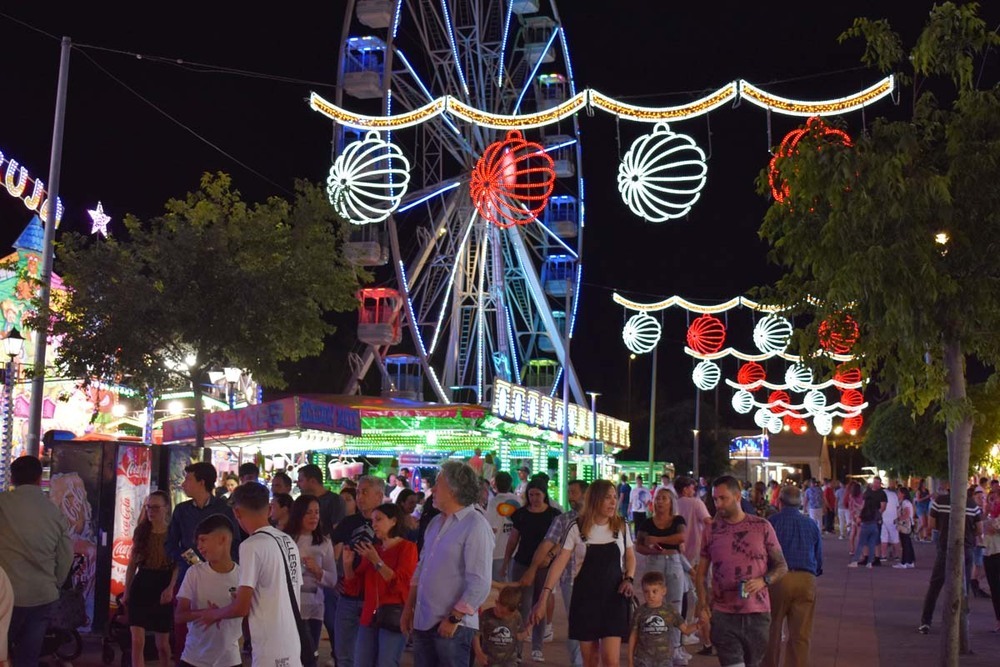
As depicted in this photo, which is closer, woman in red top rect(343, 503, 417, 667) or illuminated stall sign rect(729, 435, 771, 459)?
woman in red top rect(343, 503, 417, 667)

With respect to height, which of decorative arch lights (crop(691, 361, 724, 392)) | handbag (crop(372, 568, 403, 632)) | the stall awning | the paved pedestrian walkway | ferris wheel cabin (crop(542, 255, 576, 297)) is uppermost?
ferris wheel cabin (crop(542, 255, 576, 297))

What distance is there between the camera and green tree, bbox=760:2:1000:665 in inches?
372

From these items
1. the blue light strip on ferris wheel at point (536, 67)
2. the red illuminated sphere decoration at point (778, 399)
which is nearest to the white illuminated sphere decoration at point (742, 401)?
the red illuminated sphere decoration at point (778, 399)

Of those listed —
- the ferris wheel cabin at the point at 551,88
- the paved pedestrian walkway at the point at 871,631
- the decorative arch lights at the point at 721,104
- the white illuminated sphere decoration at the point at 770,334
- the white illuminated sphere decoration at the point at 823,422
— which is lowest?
the paved pedestrian walkway at the point at 871,631

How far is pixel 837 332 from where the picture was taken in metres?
10.2

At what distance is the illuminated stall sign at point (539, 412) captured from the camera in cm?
3187

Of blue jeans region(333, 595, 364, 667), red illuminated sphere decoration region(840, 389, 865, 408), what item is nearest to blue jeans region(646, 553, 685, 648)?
blue jeans region(333, 595, 364, 667)

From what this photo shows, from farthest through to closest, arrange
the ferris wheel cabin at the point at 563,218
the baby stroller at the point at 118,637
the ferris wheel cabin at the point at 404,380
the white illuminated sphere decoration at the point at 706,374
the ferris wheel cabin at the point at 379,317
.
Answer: the white illuminated sphere decoration at the point at 706,374 < the ferris wheel cabin at the point at 404,380 < the ferris wheel cabin at the point at 563,218 < the ferris wheel cabin at the point at 379,317 < the baby stroller at the point at 118,637

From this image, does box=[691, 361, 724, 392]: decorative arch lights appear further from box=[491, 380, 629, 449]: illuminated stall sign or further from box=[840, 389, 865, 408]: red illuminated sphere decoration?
box=[840, 389, 865, 408]: red illuminated sphere decoration

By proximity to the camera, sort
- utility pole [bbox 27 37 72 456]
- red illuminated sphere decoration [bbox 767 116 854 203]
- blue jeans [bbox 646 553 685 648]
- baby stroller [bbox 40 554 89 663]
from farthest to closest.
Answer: utility pole [bbox 27 37 72 456]
blue jeans [bbox 646 553 685 648]
baby stroller [bbox 40 554 89 663]
red illuminated sphere decoration [bbox 767 116 854 203]

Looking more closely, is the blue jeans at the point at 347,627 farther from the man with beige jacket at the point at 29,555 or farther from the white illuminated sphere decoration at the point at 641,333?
the white illuminated sphere decoration at the point at 641,333

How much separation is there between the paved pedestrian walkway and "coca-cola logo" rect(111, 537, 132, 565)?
2.85 ft

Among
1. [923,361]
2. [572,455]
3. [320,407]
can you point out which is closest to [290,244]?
[320,407]

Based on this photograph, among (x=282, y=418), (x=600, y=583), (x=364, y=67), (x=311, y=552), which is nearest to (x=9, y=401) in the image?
(x=282, y=418)
